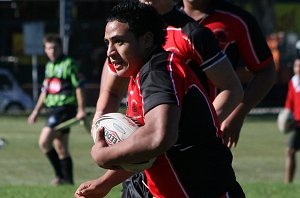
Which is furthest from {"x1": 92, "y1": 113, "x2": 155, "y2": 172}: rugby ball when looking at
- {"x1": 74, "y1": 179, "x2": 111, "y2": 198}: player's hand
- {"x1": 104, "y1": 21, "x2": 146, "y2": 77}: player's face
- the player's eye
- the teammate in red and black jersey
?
{"x1": 74, "y1": 179, "x2": 111, "y2": 198}: player's hand

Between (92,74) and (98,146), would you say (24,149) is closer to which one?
(98,146)

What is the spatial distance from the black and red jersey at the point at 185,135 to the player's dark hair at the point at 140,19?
10 centimetres

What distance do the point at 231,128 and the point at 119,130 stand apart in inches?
75.1

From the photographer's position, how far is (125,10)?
4582 mm

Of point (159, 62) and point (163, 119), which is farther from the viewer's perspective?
point (159, 62)

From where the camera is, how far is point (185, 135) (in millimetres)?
4527

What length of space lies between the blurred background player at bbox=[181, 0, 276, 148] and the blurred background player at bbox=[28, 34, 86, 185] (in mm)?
6710

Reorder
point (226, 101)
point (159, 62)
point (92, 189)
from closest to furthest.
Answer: point (159, 62), point (92, 189), point (226, 101)

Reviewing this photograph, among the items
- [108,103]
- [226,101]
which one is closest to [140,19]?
[226,101]

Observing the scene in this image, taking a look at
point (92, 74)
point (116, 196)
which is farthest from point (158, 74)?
point (92, 74)

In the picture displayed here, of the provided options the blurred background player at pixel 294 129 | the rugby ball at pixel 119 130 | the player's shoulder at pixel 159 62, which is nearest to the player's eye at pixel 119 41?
the player's shoulder at pixel 159 62

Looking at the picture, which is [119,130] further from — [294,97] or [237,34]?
[294,97]

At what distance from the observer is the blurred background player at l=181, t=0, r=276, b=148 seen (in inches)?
261

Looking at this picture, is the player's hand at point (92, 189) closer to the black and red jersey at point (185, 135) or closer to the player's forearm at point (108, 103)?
the black and red jersey at point (185, 135)
